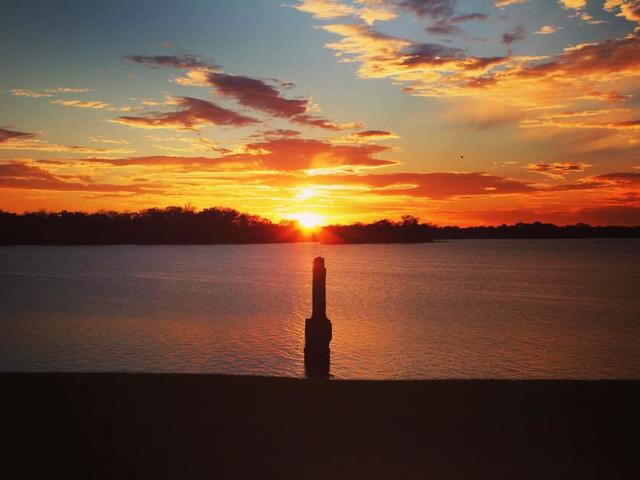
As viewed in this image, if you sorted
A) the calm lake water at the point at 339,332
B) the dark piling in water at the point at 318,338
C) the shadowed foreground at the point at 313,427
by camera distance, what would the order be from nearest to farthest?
1. the shadowed foreground at the point at 313,427
2. the dark piling in water at the point at 318,338
3. the calm lake water at the point at 339,332

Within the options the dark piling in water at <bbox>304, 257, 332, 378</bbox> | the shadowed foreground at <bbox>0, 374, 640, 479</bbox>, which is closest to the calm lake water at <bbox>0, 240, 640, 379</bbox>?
the dark piling in water at <bbox>304, 257, 332, 378</bbox>

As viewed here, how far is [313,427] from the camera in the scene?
8.13m

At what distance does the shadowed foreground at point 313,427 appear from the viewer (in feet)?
22.8

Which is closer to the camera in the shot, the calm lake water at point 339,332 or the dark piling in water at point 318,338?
the dark piling in water at point 318,338

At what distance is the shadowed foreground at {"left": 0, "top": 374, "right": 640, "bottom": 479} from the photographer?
695cm

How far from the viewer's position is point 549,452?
754cm

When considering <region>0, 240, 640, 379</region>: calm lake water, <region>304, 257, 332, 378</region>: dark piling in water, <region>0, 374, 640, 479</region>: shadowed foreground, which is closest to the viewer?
<region>0, 374, 640, 479</region>: shadowed foreground

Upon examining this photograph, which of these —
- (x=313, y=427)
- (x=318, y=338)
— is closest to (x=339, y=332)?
(x=318, y=338)

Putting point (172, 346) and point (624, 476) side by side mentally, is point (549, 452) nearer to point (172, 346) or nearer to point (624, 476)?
point (624, 476)

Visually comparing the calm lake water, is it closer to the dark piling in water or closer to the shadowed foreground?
the dark piling in water

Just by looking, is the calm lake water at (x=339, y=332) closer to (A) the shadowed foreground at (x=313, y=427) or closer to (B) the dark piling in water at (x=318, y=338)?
(B) the dark piling in water at (x=318, y=338)

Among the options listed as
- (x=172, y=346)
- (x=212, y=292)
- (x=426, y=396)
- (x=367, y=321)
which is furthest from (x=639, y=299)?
(x=426, y=396)

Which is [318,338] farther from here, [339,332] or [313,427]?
[339,332]

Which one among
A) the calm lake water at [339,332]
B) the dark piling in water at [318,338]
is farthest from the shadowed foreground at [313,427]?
the calm lake water at [339,332]
